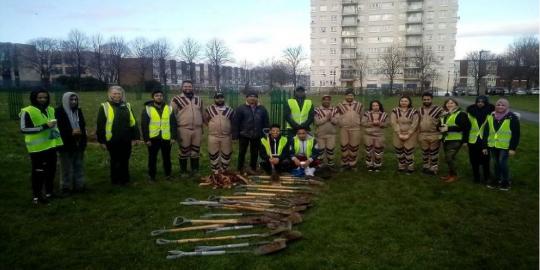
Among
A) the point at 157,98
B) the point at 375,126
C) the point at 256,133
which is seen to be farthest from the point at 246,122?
the point at 375,126

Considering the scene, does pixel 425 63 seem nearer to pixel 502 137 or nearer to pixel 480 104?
pixel 480 104

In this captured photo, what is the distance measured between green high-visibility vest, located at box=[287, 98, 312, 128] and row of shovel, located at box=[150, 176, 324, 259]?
1.58 metres

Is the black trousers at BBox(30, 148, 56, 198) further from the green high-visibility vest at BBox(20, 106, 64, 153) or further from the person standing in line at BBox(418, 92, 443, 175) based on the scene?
the person standing in line at BBox(418, 92, 443, 175)

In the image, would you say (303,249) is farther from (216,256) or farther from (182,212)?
(182,212)

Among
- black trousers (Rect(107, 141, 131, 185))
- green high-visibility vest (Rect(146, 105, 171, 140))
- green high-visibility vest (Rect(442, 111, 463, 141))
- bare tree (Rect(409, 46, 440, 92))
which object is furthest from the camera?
bare tree (Rect(409, 46, 440, 92))

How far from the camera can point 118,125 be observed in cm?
714

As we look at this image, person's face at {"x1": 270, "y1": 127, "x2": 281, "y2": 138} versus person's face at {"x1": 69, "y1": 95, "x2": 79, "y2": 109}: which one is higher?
person's face at {"x1": 69, "y1": 95, "x2": 79, "y2": 109}

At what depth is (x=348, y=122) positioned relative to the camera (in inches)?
343

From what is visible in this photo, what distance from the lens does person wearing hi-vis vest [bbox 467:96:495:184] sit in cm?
769

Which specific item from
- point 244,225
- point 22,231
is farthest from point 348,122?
point 22,231

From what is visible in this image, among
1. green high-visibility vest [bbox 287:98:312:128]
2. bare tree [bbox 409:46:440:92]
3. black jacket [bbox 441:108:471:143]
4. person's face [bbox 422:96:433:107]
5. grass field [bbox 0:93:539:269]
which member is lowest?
grass field [bbox 0:93:539:269]

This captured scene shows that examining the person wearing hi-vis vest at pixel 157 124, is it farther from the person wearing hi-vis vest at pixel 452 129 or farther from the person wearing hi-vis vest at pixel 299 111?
the person wearing hi-vis vest at pixel 452 129

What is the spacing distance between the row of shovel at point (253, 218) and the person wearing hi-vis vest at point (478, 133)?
3.39 metres

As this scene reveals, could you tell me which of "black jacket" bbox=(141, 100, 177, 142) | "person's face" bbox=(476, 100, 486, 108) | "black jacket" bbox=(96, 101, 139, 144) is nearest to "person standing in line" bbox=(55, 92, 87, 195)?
"black jacket" bbox=(96, 101, 139, 144)
